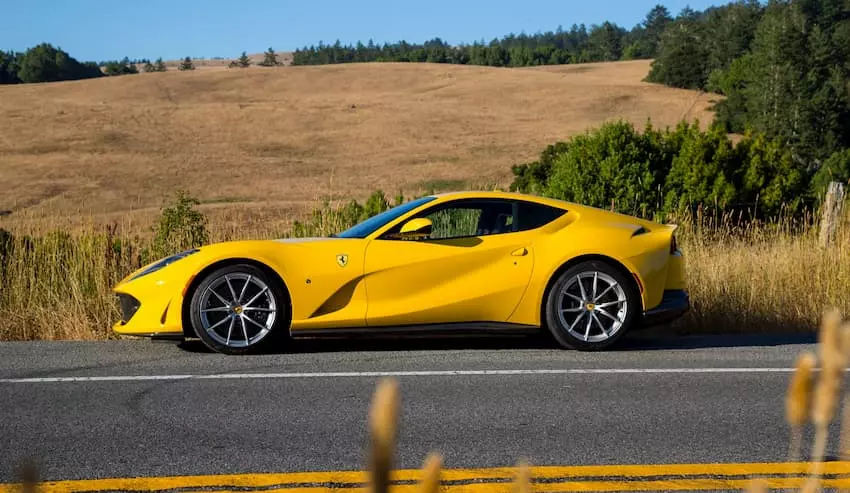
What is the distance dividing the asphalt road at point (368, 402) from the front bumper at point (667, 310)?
10.4 inches

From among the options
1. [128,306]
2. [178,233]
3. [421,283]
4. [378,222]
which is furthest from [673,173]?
[128,306]

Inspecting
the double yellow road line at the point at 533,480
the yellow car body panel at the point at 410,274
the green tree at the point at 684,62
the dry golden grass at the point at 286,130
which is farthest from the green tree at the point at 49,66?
the double yellow road line at the point at 533,480

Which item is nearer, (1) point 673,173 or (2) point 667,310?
(2) point 667,310

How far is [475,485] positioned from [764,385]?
3.10 metres

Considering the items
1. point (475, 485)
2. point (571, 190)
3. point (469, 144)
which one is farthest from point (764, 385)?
point (469, 144)

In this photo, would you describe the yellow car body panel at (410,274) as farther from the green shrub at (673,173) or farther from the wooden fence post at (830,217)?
the green shrub at (673,173)

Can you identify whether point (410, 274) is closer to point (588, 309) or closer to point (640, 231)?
point (588, 309)

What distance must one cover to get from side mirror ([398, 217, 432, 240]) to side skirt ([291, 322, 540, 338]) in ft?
2.30

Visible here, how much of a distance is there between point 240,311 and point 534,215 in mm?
2445

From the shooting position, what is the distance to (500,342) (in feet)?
30.9

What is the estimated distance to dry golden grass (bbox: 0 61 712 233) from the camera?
53312 millimetres

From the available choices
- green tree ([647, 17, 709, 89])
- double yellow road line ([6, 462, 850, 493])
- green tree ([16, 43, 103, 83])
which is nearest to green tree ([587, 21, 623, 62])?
green tree ([647, 17, 709, 89])

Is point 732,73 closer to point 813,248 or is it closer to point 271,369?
point 813,248

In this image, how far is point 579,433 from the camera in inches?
229
